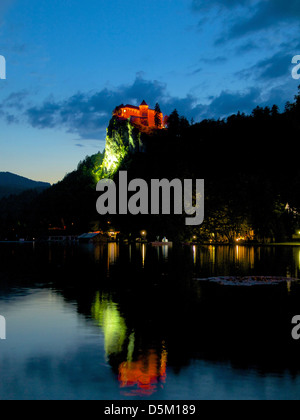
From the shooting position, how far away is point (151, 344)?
1095 centimetres

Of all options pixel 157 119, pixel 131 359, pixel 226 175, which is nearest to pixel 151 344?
pixel 131 359

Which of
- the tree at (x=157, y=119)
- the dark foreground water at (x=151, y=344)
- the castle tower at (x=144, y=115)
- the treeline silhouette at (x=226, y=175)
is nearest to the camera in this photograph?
the dark foreground water at (x=151, y=344)

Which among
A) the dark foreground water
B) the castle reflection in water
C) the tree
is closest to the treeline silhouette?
the tree

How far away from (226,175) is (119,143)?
7183 cm

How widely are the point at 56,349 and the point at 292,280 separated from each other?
51.7 ft

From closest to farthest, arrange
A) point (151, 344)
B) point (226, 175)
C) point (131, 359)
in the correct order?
point (131, 359) → point (151, 344) → point (226, 175)

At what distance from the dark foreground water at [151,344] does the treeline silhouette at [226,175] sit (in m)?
63.2

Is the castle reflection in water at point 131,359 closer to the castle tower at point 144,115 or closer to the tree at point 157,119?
the tree at point 157,119

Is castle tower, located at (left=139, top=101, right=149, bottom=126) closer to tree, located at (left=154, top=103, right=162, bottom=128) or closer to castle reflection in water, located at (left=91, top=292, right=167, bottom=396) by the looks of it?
tree, located at (left=154, top=103, right=162, bottom=128)

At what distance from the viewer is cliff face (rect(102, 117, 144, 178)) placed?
16188 centimetres

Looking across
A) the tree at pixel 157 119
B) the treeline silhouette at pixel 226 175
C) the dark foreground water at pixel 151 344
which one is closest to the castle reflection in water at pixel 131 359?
the dark foreground water at pixel 151 344

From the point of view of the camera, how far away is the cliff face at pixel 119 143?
16188 cm

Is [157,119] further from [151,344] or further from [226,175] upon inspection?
[151,344]
